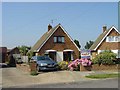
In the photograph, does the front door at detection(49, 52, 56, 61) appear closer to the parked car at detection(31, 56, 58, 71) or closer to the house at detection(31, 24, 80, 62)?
the house at detection(31, 24, 80, 62)

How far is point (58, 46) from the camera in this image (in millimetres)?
40906

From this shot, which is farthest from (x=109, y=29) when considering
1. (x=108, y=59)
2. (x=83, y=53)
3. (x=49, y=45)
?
(x=108, y=59)

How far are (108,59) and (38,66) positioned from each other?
6.80 m

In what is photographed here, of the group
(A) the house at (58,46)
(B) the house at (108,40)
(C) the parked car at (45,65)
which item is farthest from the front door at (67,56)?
(C) the parked car at (45,65)

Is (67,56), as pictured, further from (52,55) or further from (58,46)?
(52,55)

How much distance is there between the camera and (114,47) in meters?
43.4

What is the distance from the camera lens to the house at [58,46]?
40.2 m

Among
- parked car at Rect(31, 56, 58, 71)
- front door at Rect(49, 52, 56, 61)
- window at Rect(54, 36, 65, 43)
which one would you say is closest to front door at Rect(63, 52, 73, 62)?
front door at Rect(49, 52, 56, 61)

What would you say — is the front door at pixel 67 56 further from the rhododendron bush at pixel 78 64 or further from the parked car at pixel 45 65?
the parked car at pixel 45 65

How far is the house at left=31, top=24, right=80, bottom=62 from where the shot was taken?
40219mm

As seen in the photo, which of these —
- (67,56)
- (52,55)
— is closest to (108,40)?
(67,56)

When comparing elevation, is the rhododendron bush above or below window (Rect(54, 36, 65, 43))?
below

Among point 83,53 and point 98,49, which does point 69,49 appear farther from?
point 83,53

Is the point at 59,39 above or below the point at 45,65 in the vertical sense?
above
